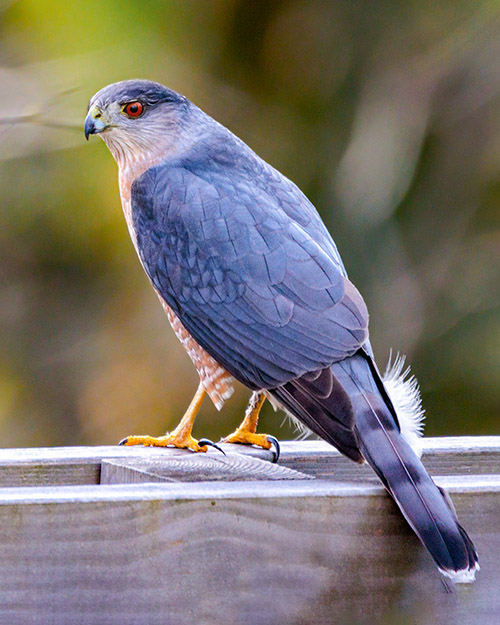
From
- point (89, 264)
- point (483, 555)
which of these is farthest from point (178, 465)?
point (89, 264)

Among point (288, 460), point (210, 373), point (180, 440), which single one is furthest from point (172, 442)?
point (288, 460)

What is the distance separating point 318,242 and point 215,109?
383 cm

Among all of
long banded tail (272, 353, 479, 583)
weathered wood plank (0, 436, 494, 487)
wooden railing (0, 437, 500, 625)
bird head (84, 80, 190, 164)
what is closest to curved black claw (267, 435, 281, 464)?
weathered wood plank (0, 436, 494, 487)

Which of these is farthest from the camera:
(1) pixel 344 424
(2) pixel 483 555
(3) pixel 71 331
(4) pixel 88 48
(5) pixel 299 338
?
(3) pixel 71 331

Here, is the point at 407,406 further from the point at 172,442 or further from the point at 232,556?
the point at 232,556

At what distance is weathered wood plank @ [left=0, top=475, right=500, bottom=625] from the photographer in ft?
4.89

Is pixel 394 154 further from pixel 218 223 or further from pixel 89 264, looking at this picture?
pixel 218 223

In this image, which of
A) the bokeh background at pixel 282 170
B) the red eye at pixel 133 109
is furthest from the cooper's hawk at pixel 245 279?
the bokeh background at pixel 282 170

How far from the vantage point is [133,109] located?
3213mm

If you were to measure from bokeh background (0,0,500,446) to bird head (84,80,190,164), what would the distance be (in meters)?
2.48

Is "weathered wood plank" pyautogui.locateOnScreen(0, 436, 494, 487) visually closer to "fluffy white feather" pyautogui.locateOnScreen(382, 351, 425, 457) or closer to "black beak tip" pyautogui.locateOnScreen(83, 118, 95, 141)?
"fluffy white feather" pyautogui.locateOnScreen(382, 351, 425, 457)

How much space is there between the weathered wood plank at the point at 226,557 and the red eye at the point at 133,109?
5.87ft

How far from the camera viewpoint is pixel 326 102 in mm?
6539

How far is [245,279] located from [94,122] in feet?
2.76
